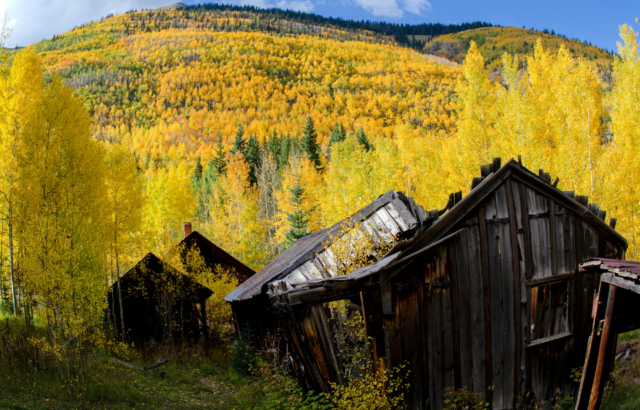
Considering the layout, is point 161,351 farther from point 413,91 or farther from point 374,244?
point 413,91

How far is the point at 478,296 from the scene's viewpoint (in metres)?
7.32

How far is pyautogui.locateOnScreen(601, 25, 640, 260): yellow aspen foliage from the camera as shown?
14078 mm

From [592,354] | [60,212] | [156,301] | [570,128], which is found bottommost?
[156,301]

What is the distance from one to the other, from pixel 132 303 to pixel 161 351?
4.14m

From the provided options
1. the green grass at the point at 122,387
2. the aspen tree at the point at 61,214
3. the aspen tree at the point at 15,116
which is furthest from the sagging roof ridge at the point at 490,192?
the aspen tree at the point at 15,116

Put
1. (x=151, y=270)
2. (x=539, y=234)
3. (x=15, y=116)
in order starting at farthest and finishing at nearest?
(x=151, y=270) < (x=15, y=116) < (x=539, y=234)

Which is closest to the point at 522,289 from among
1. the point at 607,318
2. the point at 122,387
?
the point at 607,318

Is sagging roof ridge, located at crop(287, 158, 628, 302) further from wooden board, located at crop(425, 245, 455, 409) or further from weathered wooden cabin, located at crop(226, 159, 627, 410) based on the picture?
wooden board, located at crop(425, 245, 455, 409)

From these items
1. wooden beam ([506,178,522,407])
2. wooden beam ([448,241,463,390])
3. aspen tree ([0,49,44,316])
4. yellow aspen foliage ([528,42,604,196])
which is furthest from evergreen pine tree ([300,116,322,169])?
wooden beam ([448,241,463,390])

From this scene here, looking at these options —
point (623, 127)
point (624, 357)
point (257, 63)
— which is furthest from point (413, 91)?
point (624, 357)

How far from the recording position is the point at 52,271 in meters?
9.55

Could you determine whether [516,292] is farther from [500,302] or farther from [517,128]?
[517,128]

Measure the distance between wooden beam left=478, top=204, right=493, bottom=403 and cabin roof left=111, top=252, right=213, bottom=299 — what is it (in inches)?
551

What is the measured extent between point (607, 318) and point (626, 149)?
14988mm
